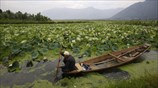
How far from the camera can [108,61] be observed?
9836mm

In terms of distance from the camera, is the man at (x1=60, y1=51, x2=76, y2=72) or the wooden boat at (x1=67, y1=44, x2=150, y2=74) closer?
the man at (x1=60, y1=51, x2=76, y2=72)

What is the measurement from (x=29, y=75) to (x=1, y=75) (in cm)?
112

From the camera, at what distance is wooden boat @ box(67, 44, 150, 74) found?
27.7ft

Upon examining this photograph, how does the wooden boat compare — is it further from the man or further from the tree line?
the tree line

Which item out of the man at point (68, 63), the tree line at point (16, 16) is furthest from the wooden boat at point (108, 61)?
the tree line at point (16, 16)

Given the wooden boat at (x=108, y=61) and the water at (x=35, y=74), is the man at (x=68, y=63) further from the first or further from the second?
the water at (x=35, y=74)

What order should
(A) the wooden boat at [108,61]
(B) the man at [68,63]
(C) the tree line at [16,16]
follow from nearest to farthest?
(B) the man at [68,63] < (A) the wooden boat at [108,61] < (C) the tree line at [16,16]

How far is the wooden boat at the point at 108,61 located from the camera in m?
8.45

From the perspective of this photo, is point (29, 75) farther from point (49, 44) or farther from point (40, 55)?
point (49, 44)

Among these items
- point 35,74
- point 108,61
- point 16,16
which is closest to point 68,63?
point 35,74

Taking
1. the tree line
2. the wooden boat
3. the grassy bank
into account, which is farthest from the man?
the tree line

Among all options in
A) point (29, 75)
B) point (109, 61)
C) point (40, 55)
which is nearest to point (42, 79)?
point (29, 75)

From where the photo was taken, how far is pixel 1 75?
8.12 meters

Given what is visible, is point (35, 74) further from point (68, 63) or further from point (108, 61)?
point (108, 61)
